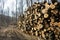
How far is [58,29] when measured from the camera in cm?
1186

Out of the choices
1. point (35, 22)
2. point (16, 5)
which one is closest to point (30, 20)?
point (35, 22)

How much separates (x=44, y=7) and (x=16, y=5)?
33.1 metres

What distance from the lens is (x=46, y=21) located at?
1280 centimetres

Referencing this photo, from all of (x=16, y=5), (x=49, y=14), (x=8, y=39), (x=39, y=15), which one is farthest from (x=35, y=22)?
(x=16, y=5)

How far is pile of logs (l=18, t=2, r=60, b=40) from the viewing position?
39.3ft

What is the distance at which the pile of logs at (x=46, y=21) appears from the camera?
11973 mm

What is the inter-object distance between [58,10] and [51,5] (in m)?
0.63

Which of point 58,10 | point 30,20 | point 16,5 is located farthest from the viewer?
point 16,5

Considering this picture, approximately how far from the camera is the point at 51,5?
12.7m

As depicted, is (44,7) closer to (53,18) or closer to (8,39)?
(53,18)

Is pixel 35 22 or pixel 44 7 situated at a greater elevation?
pixel 44 7

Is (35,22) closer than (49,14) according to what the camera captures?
No

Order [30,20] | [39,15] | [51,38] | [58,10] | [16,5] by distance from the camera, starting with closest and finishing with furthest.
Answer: [51,38] < [58,10] < [39,15] < [30,20] < [16,5]

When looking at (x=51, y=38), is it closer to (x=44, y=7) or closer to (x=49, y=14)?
(x=49, y=14)
